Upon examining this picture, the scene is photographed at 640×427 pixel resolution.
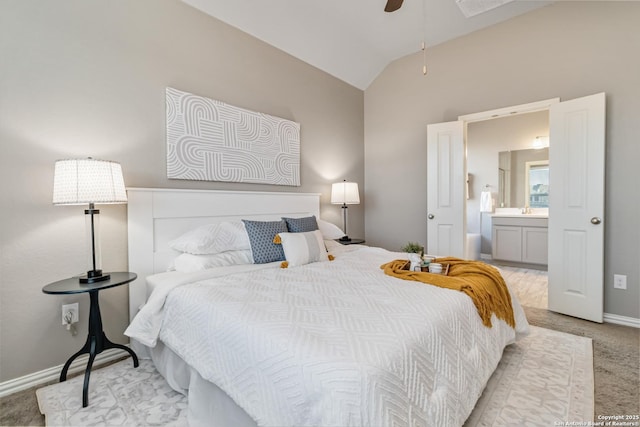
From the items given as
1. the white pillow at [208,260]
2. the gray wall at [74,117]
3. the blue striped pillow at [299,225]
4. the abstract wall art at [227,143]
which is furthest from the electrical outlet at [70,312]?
the blue striped pillow at [299,225]

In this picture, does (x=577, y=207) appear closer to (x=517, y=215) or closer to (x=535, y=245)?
(x=535, y=245)

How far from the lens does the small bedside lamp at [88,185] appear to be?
5.48 ft

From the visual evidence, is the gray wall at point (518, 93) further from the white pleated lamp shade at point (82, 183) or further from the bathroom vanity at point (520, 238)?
the white pleated lamp shade at point (82, 183)

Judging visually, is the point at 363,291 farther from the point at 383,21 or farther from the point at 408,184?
the point at 383,21

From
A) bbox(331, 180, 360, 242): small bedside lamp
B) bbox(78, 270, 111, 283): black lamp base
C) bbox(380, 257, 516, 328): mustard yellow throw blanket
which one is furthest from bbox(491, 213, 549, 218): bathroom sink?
bbox(78, 270, 111, 283): black lamp base

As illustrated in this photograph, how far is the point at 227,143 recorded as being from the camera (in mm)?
2725

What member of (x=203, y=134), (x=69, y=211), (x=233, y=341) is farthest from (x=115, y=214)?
(x=233, y=341)

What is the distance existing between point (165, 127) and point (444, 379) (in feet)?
8.29

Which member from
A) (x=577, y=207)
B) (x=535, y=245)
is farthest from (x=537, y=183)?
(x=577, y=207)

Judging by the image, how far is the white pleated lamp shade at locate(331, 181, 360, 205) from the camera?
3.62 meters

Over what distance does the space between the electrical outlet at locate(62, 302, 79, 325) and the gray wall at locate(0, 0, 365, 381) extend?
1.7 inches

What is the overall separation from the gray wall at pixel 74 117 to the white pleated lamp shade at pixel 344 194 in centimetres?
132

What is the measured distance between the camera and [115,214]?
6.98ft

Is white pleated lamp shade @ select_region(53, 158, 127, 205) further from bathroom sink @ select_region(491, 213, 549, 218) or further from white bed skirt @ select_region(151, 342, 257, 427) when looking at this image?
bathroom sink @ select_region(491, 213, 549, 218)
